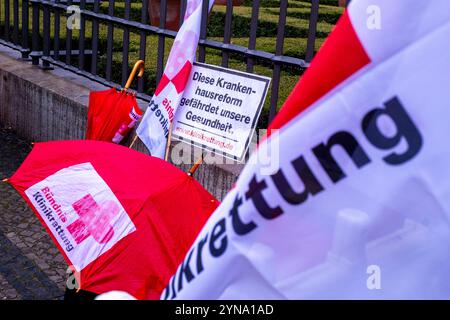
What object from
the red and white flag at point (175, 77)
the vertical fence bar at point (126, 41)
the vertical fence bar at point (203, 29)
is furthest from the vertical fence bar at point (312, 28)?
the vertical fence bar at point (126, 41)

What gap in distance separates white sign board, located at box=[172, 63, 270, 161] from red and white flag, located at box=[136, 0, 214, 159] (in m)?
0.10

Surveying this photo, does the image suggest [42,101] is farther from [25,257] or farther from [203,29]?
[25,257]

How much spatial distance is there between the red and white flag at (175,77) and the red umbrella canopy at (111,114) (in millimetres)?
620

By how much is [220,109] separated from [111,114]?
1.20 meters

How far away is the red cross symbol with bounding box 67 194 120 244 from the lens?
319 centimetres

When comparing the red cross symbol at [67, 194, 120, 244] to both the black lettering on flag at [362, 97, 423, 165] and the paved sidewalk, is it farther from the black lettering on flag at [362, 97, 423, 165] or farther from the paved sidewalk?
the black lettering on flag at [362, 97, 423, 165]

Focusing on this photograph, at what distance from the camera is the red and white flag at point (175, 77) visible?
16.7 feet

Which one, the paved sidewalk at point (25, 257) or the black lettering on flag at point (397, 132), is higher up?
the black lettering on flag at point (397, 132)

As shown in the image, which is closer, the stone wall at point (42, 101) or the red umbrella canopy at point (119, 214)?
the red umbrella canopy at point (119, 214)

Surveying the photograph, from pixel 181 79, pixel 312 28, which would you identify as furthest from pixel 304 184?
pixel 181 79

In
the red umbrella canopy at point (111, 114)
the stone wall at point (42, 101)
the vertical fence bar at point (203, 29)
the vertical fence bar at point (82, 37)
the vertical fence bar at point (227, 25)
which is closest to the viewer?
the vertical fence bar at point (227, 25)

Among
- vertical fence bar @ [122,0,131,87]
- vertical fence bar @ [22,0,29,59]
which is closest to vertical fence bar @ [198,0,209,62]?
vertical fence bar @ [122,0,131,87]

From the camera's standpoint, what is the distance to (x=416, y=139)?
1.52m

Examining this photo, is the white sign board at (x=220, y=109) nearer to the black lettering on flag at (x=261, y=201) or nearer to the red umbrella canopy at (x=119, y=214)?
the red umbrella canopy at (x=119, y=214)
